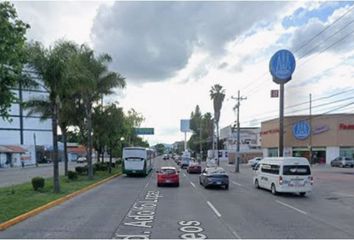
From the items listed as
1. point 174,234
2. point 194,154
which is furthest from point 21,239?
point 194,154

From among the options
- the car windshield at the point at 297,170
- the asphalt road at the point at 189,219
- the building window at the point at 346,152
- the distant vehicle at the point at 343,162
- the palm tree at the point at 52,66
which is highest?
the palm tree at the point at 52,66

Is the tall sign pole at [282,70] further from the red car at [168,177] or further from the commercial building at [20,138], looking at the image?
the commercial building at [20,138]

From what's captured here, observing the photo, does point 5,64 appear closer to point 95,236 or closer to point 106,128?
point 95,236

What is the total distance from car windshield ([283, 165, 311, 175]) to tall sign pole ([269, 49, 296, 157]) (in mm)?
15097

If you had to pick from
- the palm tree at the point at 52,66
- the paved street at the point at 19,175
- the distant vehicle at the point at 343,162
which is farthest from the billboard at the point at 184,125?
the palm tree at the point at 52,66

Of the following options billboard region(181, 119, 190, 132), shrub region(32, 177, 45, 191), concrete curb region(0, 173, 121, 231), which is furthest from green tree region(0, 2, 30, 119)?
billboard region(181, 119, 190, 132)

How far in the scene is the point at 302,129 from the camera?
84375 mm

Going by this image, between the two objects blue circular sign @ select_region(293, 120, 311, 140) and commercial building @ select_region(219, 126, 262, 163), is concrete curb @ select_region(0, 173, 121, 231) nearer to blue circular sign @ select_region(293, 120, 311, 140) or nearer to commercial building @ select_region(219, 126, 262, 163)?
blue circular sign @ select_region(293, 120, 311, 140)

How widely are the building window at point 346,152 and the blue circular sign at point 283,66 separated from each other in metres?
44.6

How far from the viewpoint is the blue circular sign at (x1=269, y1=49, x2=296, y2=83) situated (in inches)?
1681

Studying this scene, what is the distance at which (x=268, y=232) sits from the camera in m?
13.2

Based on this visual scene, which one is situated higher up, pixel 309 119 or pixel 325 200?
pixel 309 119

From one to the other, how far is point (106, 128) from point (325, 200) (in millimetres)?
28953

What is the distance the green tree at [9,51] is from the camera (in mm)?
11797
